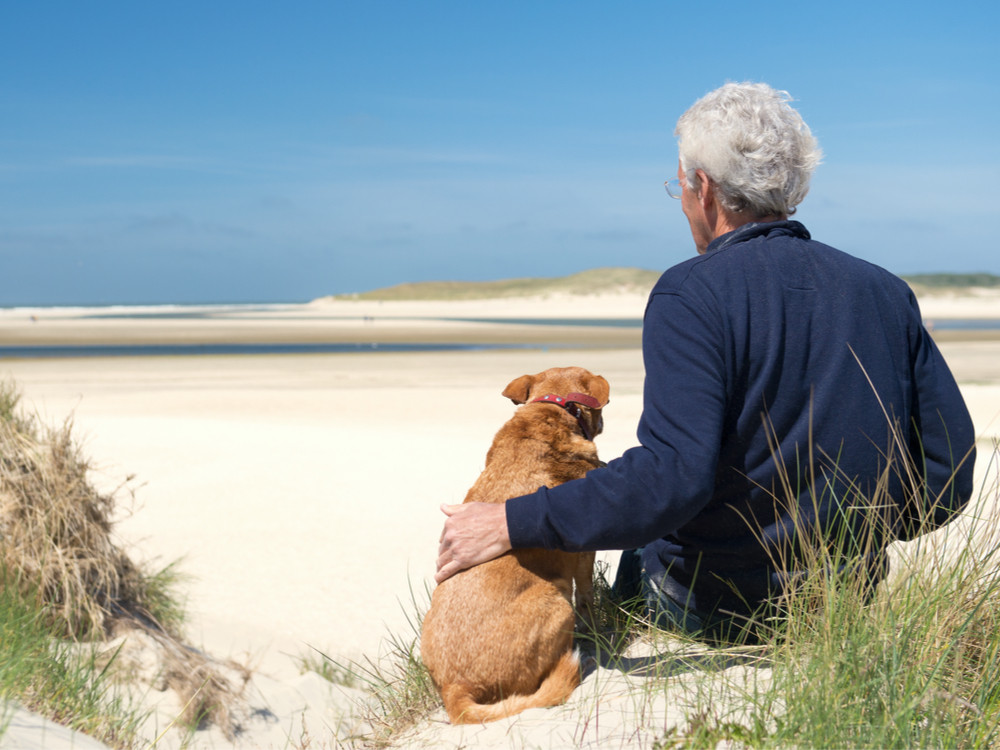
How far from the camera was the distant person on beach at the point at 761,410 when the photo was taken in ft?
8.21

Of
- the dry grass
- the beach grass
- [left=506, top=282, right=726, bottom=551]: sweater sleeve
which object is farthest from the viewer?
the dry grass

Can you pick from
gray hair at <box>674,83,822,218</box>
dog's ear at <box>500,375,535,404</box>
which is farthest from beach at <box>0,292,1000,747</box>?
gray hair at <box>674,83,822,218</box>

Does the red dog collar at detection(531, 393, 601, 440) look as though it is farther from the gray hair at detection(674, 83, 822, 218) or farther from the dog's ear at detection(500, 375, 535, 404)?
the gray hair at detection(674, 83, 822, 218)

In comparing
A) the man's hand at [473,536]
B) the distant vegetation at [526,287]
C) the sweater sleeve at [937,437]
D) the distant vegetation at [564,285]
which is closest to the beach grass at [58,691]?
the man's hand at [473,536]

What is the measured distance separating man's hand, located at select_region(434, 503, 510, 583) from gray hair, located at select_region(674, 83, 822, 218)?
1.34m

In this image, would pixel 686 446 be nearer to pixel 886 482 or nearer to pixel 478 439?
pixel 886 482

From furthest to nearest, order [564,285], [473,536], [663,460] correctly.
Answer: [564,285], [473,536], [663,460]

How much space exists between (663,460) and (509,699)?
1.07 metres

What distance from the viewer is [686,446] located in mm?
2438

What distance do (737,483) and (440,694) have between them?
1384 mm

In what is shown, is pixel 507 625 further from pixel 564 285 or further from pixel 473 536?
pixel 564 285

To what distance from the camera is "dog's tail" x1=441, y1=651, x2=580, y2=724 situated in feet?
9.29

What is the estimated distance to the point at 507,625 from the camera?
280cm

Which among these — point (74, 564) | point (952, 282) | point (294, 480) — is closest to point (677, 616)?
point (74, 564)
